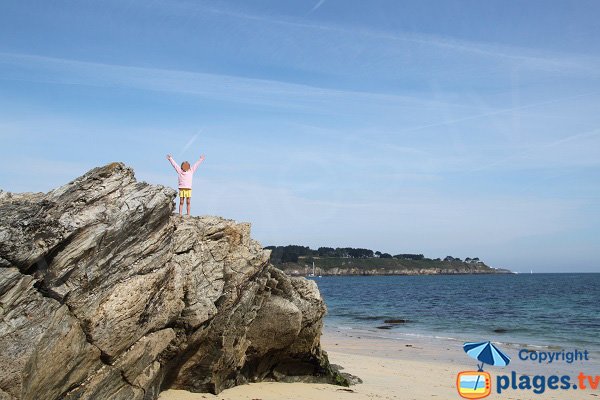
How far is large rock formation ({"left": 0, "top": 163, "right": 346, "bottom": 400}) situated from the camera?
351 inches

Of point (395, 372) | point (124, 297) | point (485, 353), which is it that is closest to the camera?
point (124, 297)

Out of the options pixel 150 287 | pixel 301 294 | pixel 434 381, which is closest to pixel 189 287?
pixel 150 287

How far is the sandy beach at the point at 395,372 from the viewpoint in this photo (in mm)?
14711

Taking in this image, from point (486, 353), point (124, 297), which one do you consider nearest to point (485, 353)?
point (486, 353)

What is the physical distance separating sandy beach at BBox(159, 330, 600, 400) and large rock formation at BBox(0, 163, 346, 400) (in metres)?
1.25

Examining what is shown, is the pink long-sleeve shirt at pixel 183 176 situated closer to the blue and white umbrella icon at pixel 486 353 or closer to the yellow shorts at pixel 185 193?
the yellow shorts at pixel 185 193

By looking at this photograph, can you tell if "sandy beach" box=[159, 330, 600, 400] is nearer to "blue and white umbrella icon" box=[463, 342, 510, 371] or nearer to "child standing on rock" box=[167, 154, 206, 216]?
"blue and white umbrella icon" box=[463, 342, 510, 371]

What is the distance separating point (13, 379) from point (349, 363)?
1587 cm

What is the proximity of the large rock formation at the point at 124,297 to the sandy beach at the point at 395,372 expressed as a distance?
49.2 inches

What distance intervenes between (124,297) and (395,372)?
13.2 metres

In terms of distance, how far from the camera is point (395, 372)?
67.4ft

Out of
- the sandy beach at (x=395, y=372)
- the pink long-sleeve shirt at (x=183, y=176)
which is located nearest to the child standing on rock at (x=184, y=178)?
the pink long-sleeve shirt at (x=183, y=176)

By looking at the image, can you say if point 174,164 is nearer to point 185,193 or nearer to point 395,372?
point 185,193

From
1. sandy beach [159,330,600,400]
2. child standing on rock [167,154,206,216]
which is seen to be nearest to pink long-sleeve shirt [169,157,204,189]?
child standing on rock [167,154,206,216]
